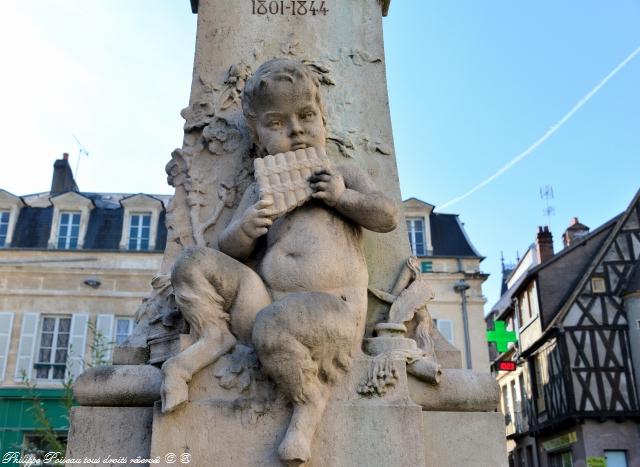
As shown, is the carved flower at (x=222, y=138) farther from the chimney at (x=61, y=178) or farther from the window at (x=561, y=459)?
the chimney at (x=61, y=178)

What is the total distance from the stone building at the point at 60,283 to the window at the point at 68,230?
0.03 m

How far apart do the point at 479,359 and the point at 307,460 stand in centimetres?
1872

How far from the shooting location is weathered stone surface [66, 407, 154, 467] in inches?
108

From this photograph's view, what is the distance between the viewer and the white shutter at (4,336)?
1880 cm

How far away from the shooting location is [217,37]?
153 inches

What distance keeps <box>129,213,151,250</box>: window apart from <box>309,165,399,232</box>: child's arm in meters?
18.8

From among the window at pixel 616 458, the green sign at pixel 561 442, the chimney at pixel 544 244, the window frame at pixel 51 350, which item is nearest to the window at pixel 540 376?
the green sign at pixel 561 442

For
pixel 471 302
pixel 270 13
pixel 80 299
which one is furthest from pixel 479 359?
pixel 270 13

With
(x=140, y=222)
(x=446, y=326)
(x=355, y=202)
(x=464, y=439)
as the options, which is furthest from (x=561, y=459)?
(x=355, y=202)

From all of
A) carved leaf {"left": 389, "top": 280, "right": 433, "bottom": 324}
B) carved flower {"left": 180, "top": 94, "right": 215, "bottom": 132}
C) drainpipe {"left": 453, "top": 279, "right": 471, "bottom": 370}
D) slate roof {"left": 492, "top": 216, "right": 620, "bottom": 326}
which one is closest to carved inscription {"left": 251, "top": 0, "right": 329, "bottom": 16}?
carved flower {"left": 180, "top": 94, "right": 215, "bottom": 132}

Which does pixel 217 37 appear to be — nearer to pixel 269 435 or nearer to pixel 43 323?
pixel 269 435

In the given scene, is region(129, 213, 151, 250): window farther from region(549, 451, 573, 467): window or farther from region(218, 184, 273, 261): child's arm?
region(218, 184, 273, 261): child's arm

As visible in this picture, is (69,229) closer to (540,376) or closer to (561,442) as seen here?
(540,376)

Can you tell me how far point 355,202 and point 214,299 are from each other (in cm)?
76
